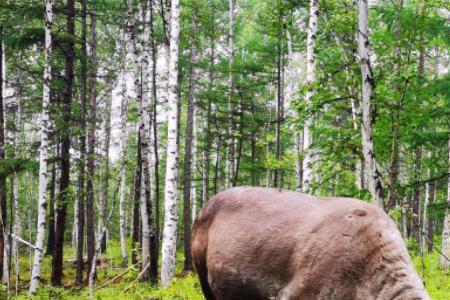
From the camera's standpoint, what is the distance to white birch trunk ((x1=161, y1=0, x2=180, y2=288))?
9641 millimetres

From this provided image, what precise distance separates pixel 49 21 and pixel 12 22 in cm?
272

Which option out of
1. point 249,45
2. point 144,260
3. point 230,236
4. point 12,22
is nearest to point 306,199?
point 230,236

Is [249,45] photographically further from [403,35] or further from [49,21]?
[403,35]

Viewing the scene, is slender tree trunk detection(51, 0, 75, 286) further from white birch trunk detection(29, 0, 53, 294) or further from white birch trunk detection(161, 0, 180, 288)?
white birch trunk detection(161, 0, 180, 288)

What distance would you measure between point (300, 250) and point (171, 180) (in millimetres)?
6870

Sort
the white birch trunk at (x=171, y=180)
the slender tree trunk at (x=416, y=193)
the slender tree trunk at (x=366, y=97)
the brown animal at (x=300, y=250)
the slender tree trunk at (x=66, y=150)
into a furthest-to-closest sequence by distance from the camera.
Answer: the slender tree trunk at (x=66, y=150), the white birch trunk at (x=171, y=180), the slender tree trunk at (x=366, y=97), the slender tree trunk at (x=416, y=193), the brown animal at (x=300, y=250)

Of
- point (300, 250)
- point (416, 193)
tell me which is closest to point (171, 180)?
point (300, 250)

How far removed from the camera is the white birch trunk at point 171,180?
9641 mm

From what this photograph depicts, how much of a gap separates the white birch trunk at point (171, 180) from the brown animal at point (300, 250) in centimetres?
550

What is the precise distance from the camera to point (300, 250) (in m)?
3.26

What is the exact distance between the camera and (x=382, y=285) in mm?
2898

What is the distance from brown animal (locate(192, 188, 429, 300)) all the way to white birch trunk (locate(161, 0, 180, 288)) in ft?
18.0

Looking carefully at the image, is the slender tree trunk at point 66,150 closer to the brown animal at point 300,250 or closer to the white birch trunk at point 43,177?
the white birch trunk at point 43,177

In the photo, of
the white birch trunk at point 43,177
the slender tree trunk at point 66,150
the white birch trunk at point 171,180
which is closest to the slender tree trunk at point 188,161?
the slender tree trunk at point 66,150
